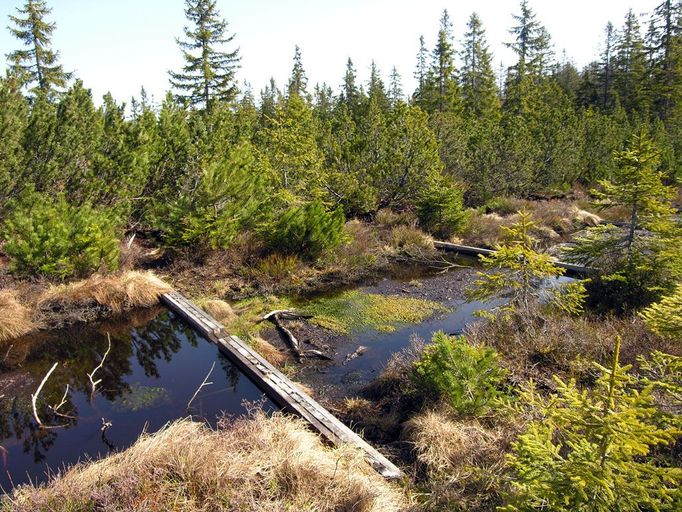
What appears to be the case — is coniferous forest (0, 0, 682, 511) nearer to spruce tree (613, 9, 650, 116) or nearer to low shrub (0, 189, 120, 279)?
low shrub (0, 189, 120, 279)

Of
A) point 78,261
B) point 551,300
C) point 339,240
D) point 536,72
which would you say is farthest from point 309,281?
point 536,72

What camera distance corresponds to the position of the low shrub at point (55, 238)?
9.96m

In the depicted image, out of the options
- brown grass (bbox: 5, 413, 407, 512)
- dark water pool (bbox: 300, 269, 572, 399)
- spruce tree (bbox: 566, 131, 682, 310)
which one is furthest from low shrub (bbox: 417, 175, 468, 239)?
brown grass (bbox: 5, 413, 407, 512)

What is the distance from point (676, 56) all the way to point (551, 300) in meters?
40.2

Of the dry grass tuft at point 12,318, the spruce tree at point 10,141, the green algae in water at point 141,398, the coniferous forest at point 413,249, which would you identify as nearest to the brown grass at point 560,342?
the coniferous forest at point 413,249

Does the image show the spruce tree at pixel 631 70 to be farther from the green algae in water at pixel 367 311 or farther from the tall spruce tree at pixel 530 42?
the green algae in water at pixel 367 311

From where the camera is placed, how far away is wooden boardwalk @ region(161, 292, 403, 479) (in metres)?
5.32

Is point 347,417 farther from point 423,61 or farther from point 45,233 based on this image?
point 423,61

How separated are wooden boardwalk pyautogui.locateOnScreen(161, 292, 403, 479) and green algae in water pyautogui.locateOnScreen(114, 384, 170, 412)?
1331 mm

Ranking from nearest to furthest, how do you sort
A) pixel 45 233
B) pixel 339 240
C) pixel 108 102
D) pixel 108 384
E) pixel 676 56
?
pixel 108 384 → pixel 45 233 → pixel 108 102 → pixel 339 240 → pixel 676 56

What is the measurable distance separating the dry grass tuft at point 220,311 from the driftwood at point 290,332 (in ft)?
2.49

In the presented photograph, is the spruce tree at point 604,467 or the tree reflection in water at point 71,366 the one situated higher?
the spruce tree at point 604,467

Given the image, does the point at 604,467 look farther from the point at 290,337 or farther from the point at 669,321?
the point at 290,337

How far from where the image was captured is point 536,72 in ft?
141
